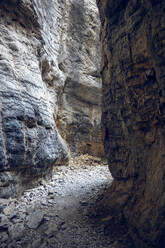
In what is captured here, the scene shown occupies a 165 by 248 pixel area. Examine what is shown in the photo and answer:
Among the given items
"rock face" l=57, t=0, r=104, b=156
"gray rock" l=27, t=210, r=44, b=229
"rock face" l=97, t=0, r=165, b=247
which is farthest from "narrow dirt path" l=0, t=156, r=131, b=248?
"rock face" l=57, t=0, r=104, b=156

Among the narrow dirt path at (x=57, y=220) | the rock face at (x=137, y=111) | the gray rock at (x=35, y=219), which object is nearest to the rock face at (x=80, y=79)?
the narrow dirt path at (x=57, y=220)

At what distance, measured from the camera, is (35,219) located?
2.82 m

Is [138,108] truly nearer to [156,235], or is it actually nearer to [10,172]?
[156,235]

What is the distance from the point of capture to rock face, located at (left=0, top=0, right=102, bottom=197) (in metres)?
3.38

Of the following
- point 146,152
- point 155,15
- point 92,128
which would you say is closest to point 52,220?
point 146,152

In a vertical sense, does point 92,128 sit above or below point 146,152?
above

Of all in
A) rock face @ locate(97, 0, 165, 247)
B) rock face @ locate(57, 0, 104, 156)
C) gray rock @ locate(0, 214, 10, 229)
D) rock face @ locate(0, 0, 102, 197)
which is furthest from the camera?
rock face @ locate(57, 0, 104, 156)

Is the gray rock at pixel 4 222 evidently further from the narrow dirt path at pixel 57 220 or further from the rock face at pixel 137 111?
the rock face at pixel 137 111

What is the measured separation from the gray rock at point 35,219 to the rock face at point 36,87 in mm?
662

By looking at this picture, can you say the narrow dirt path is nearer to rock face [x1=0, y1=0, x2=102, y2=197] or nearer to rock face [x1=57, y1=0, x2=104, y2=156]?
rock face [x1=0, y1=0, x2=102, y2=197]

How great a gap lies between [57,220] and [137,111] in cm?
224

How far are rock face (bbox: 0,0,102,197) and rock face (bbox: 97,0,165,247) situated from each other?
6.04 feet

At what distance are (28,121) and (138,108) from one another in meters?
2.49

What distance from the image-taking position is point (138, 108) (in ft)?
7.86
